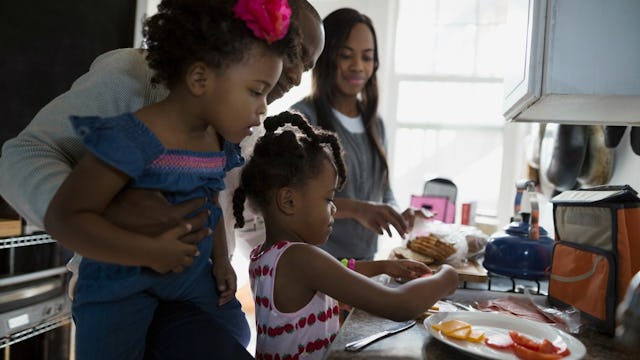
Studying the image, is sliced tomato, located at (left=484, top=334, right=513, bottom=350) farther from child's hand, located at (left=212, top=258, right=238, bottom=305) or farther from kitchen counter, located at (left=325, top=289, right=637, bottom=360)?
child's hand, located at (left=212, top=258, right=238, bottom=305)

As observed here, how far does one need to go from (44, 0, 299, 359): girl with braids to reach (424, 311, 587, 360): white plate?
1.40 feet

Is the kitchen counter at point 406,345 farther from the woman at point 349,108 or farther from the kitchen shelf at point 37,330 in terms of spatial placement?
the kitchen shelf at point 37,330

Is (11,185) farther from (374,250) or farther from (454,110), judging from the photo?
(454,110)

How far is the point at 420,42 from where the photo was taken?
13.3 ft

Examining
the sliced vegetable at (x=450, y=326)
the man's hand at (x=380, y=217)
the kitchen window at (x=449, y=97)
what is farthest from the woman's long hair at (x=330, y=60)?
the kitchen window at (x=449, y=97)

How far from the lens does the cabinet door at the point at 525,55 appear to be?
101 cm

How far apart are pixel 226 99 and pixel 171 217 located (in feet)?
0.68

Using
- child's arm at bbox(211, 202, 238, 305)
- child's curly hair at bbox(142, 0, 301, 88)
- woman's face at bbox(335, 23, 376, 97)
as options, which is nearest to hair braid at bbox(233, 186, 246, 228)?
child's arm at bbox(211, 202, 238, 305)

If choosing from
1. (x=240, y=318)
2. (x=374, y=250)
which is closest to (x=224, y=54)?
(x=240, y=318)

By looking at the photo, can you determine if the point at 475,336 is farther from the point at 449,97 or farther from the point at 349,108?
the point at 449,97

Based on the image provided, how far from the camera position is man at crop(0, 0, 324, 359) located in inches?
30.1

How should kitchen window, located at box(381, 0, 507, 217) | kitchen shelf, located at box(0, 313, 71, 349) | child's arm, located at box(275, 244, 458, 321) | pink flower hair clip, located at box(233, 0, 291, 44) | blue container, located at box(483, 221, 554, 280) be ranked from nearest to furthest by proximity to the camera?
pink flower hair clip, located at box(233, 0, 291, 44) → child's arm, located at box(275, 244, 458, 321) → blue container, located at box(483, 221, 554, 280) → kitchen shelf, located at box(0, 313, 71, 349) → kitchen window, located at box(381, 0, 507, 217)

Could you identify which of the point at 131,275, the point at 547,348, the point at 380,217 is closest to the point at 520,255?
the point at 380,217

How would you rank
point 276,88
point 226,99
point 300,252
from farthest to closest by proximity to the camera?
point 276,88
point 300,252
point 226,99
